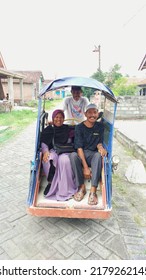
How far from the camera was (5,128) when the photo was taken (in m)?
9.38

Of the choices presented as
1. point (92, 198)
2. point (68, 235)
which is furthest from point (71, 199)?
point (68, 235)

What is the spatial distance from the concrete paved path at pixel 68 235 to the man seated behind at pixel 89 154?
417 millimetres

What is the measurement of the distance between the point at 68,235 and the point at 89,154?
113 cm

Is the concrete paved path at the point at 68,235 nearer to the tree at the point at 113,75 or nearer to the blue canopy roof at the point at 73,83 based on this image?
the blue canopy roof at the point at 73,83

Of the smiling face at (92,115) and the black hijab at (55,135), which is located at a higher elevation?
the smiling face at (92,115)

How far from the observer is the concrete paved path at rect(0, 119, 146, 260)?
2.42m

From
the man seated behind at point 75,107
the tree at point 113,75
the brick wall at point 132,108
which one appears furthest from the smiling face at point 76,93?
the tree at point 113,75

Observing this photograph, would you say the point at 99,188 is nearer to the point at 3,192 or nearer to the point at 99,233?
the point at 99,233

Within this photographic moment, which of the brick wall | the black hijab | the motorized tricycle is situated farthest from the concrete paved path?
the brick wall

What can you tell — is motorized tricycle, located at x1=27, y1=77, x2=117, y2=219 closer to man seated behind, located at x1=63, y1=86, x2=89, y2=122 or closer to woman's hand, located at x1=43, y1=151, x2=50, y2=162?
woman's hand, located at x1=43, y1=151, x2=50, y2=162

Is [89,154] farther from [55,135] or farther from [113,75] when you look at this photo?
[113,75]

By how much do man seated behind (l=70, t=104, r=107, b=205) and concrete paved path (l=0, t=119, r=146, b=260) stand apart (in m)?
0.42

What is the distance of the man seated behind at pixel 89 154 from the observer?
9.68ft
